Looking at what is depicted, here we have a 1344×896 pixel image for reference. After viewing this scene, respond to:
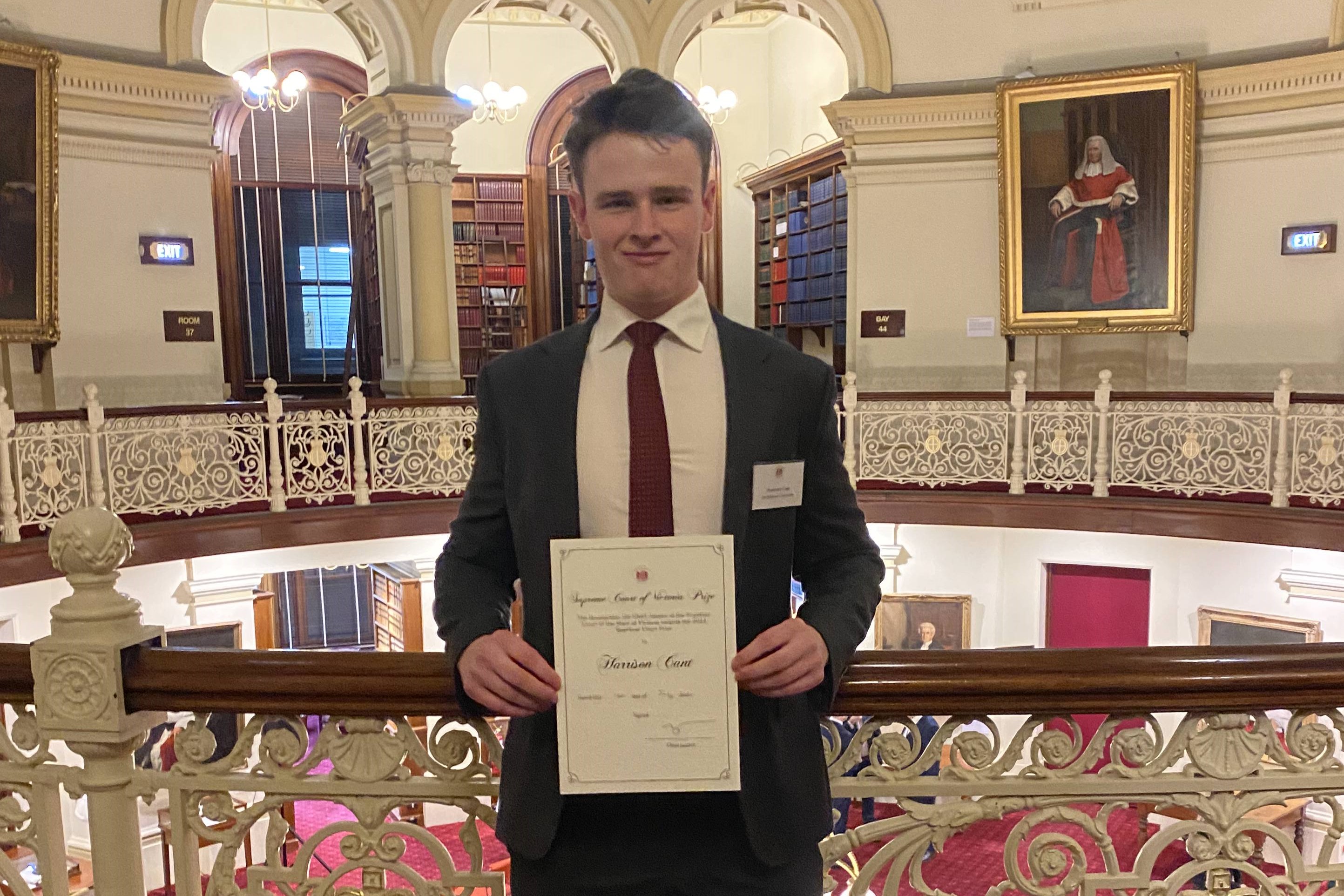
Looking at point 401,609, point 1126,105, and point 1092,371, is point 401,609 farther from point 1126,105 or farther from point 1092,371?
point 1126,105

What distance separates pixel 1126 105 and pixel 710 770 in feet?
31.3

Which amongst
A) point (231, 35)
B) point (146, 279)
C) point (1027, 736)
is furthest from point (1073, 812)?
point (231, 35)

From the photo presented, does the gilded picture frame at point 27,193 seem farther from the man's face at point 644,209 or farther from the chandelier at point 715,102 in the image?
the man's face at point 644,209

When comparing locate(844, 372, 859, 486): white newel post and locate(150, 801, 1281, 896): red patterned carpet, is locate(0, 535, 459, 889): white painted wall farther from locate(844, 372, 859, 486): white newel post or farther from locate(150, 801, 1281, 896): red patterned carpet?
locate(844, 372, 859, 486): white newel post

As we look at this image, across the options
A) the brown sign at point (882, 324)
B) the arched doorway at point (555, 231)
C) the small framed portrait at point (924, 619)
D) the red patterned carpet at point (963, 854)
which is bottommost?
the red patterned carpet at point (963, 854)

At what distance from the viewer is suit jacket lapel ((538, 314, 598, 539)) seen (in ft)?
4.34

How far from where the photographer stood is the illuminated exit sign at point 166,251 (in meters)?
8.28

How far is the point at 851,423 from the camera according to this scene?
8.46 metres

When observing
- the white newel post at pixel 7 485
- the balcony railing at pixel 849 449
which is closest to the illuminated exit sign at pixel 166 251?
the balcony railing at pixel 849 449

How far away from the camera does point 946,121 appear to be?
9633 millimetres

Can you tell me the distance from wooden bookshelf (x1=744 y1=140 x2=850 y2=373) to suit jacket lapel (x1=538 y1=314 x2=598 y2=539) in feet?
30.6

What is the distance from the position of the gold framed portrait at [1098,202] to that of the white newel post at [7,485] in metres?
8.68

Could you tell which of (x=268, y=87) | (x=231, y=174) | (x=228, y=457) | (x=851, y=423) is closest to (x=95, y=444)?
(x=228, y=457)

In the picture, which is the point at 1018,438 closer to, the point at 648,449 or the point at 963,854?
the point at 963,854
